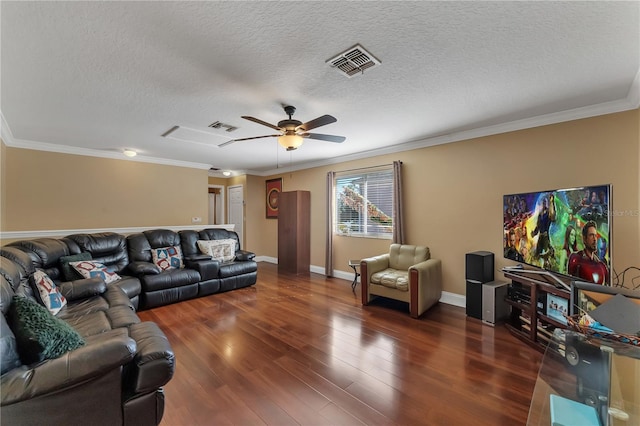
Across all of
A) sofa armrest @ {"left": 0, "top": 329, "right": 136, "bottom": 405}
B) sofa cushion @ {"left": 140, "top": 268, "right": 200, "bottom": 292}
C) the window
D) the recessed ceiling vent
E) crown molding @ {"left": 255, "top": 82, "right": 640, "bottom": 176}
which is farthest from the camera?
the window

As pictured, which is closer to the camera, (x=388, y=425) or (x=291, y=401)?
(x=388, y=425)

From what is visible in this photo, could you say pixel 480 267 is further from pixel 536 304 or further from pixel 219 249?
pixel 219 249

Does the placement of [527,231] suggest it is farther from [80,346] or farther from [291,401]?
[80,346]

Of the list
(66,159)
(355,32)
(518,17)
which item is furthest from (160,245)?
(518,17)

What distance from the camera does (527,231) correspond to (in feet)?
9.48

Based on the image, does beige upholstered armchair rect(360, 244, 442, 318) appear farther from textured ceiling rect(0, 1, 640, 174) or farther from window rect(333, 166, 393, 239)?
textured ceiling rect(0, 1, 640, 174)

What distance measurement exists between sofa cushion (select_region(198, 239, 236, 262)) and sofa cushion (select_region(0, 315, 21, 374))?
3.51 metres

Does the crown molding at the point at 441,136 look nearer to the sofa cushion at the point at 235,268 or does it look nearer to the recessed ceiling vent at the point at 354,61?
the recessed ceiling vent at the point at 354,61

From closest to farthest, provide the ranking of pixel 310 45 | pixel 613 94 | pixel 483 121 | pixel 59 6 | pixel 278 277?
pixel 59 6
pixel 310 45
pixel 613 94
pixel 483 121
pixel 278 277

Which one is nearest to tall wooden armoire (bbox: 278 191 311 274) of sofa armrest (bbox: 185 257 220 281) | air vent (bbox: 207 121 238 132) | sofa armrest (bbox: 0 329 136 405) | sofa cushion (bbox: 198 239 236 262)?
sofa cushion (bbox: 198 239 236 262)

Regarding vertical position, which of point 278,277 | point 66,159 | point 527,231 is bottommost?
point 278,277

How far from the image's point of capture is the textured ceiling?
60.7 inches

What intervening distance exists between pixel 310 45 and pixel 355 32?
0.33 metres

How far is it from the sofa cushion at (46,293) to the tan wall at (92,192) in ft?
8.98
